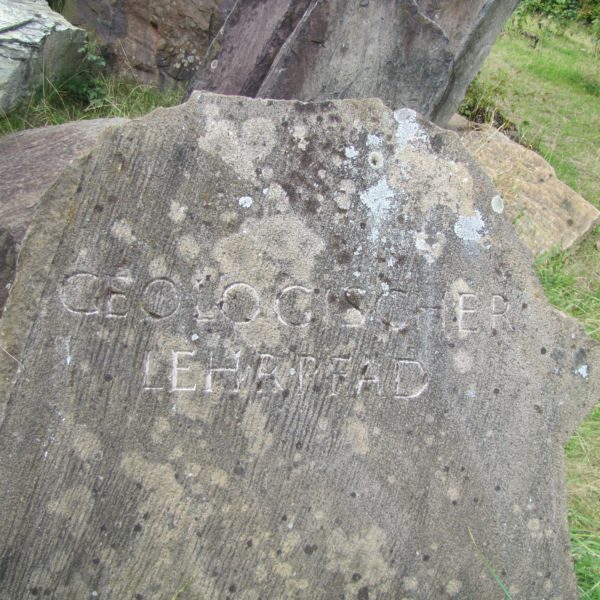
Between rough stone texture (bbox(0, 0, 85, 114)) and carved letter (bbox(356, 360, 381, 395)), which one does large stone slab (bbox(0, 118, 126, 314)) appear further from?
carved letter (bbox(356, 360, 381, 395))

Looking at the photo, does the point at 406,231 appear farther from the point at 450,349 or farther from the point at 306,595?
the point at 306,595

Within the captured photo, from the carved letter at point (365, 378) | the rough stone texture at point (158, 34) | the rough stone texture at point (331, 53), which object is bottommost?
the rough stone texture at point (158, 34)

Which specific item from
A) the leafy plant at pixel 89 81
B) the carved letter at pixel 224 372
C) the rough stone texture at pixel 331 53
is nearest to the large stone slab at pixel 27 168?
the rough stone texture at pixel 331 53

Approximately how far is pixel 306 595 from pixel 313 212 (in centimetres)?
101

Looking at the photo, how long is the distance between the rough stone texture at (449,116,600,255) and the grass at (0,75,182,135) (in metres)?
1.89

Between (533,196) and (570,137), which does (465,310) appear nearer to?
(533,196)

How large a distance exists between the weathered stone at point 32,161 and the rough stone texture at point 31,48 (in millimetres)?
553

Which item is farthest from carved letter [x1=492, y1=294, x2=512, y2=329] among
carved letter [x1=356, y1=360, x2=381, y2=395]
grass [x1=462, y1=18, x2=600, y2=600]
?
grass [x1=462, y1=18, x2=600, y2=600]

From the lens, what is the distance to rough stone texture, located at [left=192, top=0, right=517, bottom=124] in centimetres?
231

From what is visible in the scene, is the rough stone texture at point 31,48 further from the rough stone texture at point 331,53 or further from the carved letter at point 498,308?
the carved letter at point 498,308

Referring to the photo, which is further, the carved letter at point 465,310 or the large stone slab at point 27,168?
the large stone slab at point 27,168

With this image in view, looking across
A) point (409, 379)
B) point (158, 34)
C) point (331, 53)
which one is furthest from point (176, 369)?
point (158, 34)

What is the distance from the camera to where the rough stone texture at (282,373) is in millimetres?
1710

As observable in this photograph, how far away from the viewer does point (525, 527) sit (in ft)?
6.54
